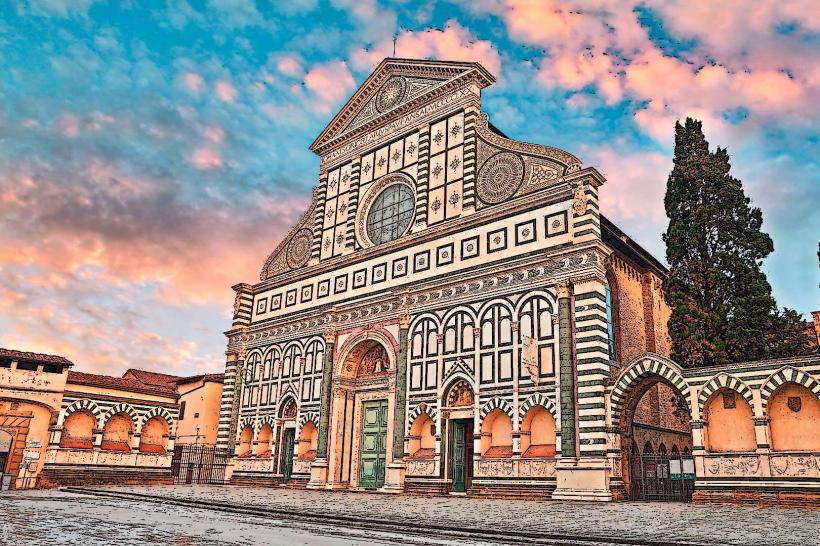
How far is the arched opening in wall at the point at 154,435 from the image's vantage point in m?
31.0

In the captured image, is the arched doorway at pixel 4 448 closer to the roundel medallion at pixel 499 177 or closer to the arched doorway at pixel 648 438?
the roundel medallion at pixel 499 177

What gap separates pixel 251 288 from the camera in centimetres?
3300

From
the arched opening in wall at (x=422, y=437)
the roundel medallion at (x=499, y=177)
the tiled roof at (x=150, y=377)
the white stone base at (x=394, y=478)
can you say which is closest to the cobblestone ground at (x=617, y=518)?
the white stone base at (x=394, y=478)

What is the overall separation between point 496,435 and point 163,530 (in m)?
13.3

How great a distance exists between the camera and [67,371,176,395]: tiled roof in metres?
28.6

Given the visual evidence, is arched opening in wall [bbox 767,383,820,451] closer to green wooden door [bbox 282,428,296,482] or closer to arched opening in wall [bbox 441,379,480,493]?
arched opening in wall [bbox 441,379,480,493]

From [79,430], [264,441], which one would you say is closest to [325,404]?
[264,441]

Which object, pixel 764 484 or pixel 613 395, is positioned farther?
pixel 613 395

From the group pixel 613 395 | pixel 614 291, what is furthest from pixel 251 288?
pixel 613 395

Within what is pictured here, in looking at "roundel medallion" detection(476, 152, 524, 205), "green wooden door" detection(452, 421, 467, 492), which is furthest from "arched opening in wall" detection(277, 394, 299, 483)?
"roundel medallion" detection(476, 152, 524, 205)

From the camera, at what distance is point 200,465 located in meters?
30.5

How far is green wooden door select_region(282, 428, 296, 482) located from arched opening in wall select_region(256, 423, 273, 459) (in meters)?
0.99

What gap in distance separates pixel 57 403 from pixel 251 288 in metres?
10.2

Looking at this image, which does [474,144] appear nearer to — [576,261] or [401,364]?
[576,261]
